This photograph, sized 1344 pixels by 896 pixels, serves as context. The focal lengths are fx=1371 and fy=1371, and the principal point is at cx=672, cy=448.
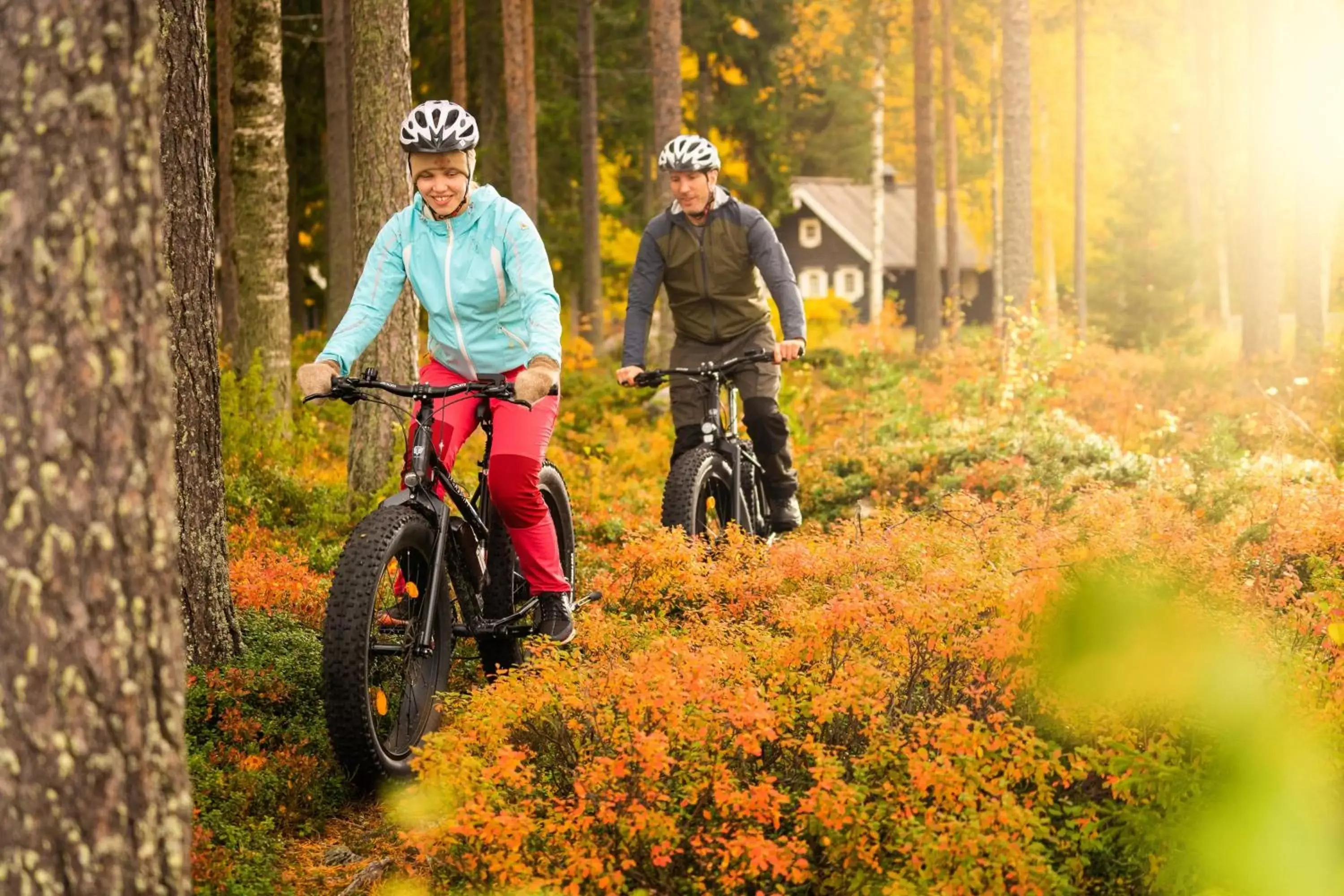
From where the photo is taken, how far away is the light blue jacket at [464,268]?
5664 millimetres

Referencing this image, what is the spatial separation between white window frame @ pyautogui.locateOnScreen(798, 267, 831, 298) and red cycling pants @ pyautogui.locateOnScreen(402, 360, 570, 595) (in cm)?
5832

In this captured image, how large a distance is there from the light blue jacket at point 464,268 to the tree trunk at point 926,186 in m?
22.1

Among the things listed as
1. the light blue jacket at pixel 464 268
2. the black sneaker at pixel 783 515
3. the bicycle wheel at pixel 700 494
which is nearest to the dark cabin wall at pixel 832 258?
the black sneaker at pixel 783 515

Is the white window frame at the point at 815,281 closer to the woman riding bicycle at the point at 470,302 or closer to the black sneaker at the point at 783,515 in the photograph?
the black sneaker at the point at 783,515

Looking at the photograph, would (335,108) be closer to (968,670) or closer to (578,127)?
(578,127)

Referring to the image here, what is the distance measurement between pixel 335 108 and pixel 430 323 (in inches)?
635

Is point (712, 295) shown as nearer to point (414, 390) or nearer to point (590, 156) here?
point (414, 390)

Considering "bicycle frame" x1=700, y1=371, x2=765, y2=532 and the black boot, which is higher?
"bicycle frame" x1=700, y1=371, x2=765, y2=532

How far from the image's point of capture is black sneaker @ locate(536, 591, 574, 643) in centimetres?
609

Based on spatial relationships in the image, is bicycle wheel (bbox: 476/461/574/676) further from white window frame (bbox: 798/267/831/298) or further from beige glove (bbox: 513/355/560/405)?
white window frame (bbox: 798/267/831/298)

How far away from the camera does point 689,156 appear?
25.1 feet

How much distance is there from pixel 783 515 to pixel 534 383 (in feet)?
12.2

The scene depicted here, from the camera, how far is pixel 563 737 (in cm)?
457

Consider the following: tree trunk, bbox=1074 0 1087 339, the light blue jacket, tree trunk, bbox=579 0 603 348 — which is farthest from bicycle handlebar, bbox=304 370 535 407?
tree trunk, bbox=1074 0 1087 339
